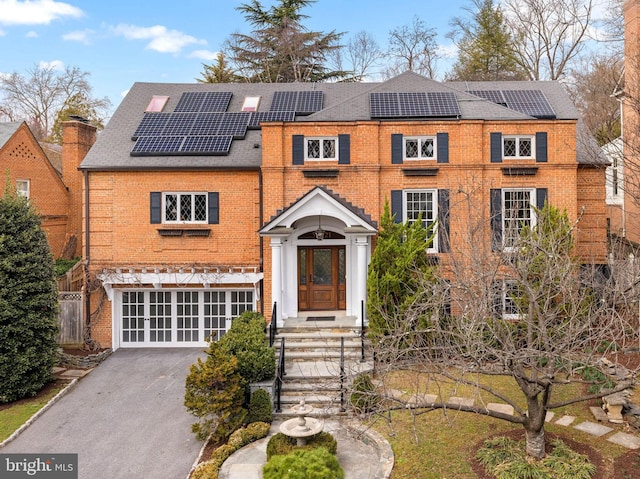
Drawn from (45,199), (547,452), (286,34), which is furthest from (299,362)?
(286,34)

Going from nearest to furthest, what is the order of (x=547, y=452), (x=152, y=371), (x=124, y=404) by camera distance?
(x=547, y=452), (x=124, y=404), (x=152, y=371)

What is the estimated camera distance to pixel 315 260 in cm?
1532

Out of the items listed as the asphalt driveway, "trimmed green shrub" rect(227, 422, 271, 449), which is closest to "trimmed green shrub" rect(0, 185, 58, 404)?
the asphalt driveway

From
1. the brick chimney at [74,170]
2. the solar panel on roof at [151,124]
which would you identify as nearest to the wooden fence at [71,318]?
the solar panel on roof at [151,124]

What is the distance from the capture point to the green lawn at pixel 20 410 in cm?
1047

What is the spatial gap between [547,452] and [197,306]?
457 inches

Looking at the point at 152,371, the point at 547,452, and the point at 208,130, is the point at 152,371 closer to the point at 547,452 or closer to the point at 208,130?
the point at 208,130

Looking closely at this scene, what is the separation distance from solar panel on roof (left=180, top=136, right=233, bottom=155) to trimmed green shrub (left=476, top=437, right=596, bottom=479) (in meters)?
12.0

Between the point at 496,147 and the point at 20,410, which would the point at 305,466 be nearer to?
the point at 20,410

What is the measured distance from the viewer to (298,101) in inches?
719

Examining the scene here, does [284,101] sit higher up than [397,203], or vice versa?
[284,101]

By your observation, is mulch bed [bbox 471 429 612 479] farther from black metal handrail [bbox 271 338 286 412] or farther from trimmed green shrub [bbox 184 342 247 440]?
trimmed green shrub [bbox 184 342 247 440]

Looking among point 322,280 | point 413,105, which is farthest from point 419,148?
point 322,280

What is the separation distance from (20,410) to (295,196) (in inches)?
367
